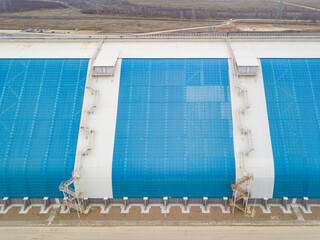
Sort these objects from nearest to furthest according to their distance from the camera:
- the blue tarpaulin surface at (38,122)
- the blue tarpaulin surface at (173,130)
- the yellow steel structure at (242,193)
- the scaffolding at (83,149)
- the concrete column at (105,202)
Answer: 1. the yellow steel structure at (242,193)
2. the scaffolding at (83,149)
3. the concrete column at (105,202)
4. the blue tarpaulin surface at (173,130)
5. the blue tarpaulin surface at (38,122)

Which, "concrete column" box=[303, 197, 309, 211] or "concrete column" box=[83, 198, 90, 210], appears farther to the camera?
"concrete column" box=[83, 198, 90, 210]

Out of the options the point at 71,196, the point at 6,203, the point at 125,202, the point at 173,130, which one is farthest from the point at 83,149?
the point at 173,130

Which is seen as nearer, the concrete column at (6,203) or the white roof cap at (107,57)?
the concrete column at (6,203)

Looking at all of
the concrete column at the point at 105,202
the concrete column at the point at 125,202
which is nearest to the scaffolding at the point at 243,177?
the concrete column at the point at 125,202

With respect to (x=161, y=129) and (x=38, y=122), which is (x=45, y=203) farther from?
(x=161, y=129)

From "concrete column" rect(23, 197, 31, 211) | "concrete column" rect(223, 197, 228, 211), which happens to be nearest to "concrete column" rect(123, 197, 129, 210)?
"concrete column" rect(223, 197, 228, 211)

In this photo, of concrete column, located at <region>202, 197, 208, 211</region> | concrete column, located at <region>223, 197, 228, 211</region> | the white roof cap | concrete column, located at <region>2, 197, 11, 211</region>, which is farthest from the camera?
the white roof cap

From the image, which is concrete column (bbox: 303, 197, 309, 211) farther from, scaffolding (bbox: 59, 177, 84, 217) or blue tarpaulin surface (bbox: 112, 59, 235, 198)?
scaffolding (bbox: 59, 177, 84, 217)

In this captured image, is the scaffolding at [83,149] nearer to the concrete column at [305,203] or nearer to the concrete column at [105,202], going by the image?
the concrete column at [105,202]
